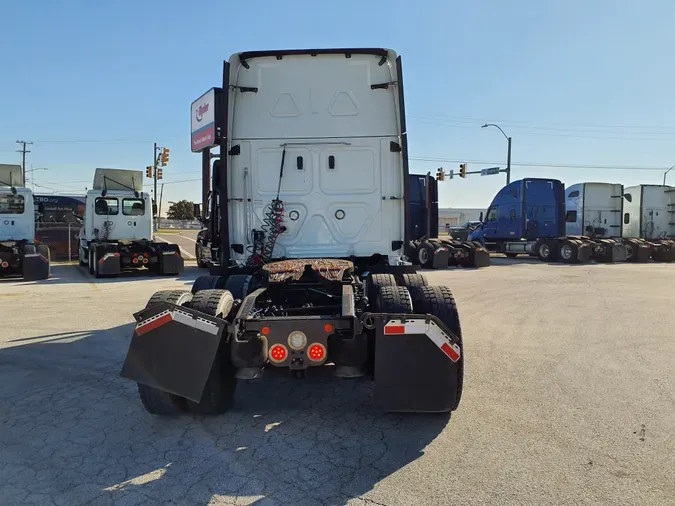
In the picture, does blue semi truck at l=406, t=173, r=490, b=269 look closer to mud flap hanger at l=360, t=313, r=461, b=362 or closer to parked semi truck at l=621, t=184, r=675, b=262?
parked semi truck at l=621, t=184, r=675, b=262

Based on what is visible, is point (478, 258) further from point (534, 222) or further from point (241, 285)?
point (241, 285)

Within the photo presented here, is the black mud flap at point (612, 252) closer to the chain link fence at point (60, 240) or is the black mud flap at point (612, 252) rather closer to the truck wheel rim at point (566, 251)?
the truck wheel rim at point (566, 251)

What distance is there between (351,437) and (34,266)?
14.4m

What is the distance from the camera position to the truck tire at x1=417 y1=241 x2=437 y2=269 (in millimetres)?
20875

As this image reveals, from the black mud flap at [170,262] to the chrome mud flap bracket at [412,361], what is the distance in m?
14.4

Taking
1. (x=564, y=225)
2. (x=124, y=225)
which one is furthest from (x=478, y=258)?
(x=124, y=225)

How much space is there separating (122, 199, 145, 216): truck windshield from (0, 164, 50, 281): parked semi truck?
2.75m

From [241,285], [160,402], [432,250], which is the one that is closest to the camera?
[160,402]

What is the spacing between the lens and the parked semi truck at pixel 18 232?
15.4m

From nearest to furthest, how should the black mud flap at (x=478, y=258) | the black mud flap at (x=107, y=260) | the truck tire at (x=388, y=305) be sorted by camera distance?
the truck tire at (x=388, y=305), the black mud flap at (x=107, y=260), the black mud flap at (x=478, y=258)

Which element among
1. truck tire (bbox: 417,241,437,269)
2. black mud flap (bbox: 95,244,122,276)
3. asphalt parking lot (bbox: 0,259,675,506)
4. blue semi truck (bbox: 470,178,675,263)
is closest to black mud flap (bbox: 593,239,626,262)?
blue semi truck (bbox: 470,178,675,263)

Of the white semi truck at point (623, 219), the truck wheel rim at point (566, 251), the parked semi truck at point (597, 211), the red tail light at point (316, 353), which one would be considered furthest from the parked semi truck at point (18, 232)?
the parked semi truck at point (597, 211)

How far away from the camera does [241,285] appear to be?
554 cm

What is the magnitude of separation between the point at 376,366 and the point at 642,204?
96.9 ft
